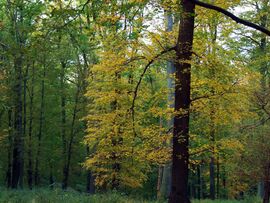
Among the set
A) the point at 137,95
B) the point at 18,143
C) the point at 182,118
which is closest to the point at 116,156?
the point at 137,95

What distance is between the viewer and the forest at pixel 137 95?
19.0 ft

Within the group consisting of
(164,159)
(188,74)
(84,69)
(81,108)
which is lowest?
(164,159)

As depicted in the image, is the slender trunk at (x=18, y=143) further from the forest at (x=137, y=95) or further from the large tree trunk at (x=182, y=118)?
the large tree trunk at (x=182, y=118)

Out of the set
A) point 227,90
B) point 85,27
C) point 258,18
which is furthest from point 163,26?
point 258,18

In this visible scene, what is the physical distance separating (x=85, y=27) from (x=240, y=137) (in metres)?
12.8

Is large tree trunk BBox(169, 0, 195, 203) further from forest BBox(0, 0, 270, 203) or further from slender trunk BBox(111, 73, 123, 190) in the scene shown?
slender trunk BBox(111, 73, 123, 190)

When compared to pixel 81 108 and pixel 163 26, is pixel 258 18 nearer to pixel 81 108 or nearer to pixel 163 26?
pixel 163 26

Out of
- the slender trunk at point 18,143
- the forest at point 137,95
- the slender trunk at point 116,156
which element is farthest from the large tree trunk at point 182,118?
the slender trunk at point 18,143

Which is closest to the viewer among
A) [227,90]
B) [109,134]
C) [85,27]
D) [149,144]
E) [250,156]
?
[85,27]

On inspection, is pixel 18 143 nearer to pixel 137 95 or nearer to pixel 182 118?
pixel 137 95

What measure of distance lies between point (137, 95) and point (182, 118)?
8.13 m

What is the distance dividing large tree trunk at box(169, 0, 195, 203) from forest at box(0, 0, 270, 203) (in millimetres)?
26

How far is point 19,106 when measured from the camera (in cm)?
2455

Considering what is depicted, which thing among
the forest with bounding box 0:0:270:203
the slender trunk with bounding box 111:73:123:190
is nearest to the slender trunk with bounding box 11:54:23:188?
the forest with bounding box 0:0:270:203
